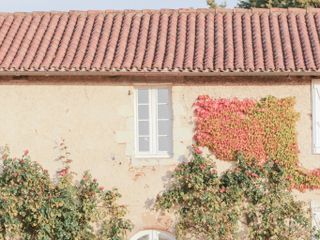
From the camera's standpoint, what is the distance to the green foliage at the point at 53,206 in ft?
60.2

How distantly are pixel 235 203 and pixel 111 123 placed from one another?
3017mm

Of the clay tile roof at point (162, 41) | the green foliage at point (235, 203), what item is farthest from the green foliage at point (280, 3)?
the green foliage at point (235, 203)

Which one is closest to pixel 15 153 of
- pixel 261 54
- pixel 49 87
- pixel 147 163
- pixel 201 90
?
pixel 49 87

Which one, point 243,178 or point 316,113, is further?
point 316,113

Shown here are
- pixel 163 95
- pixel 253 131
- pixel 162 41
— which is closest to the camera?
pixel 253 131

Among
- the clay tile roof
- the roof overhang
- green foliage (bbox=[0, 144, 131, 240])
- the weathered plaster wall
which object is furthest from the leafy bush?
green foliage (bbox=[0, 144, 131, 240])

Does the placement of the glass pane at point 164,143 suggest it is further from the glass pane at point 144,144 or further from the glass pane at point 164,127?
Answer: the glass pane at point 144,144

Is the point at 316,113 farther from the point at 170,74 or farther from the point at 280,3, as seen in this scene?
the point at 280,3

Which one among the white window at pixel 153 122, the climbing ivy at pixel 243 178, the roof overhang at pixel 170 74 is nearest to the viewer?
the roof overhang at pixel 170 74

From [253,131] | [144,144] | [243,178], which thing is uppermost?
[253,131]

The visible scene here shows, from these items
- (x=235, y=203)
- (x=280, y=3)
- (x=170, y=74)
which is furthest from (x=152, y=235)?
(x=280, y=3)

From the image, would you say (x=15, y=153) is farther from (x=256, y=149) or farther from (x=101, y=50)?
(x=256, y=149)

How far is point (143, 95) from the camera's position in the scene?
18.9 meters

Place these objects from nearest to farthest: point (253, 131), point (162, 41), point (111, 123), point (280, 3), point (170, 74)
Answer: point (170, 74) < point (253, 131) < point (111, 123) < point (162, 41) < point (280, 3)
